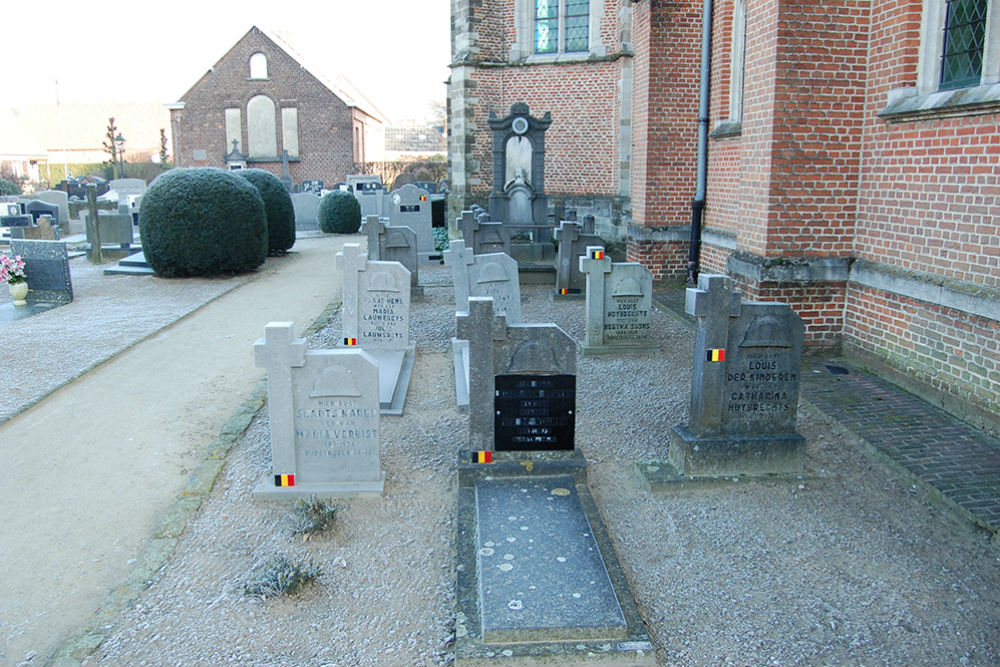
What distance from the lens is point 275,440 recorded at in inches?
211

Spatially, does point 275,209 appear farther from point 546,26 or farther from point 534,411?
point 534,411

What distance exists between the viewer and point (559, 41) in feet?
67.0

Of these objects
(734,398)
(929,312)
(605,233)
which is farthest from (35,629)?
(605,233)

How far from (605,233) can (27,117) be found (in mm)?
73130

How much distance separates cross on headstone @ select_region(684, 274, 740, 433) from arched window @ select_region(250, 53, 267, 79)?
40780 mm

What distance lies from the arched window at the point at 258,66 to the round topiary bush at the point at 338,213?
65.0ft

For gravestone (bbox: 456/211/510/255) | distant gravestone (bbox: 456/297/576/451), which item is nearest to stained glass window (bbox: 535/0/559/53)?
gravestone (bbox: 456/211/510/255)

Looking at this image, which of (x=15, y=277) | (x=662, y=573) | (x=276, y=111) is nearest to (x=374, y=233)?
(x=15, y=277)

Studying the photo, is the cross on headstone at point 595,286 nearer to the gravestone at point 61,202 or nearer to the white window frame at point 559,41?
the white window frame at point 559,41

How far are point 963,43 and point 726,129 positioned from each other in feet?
14.1

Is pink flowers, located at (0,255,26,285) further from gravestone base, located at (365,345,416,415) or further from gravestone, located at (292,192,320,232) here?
gravestone, located at (292,192,320,232)

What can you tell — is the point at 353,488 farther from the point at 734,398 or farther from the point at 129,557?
the point at 734,398

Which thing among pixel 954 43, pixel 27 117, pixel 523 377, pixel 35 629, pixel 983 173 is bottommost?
pixel 35 629

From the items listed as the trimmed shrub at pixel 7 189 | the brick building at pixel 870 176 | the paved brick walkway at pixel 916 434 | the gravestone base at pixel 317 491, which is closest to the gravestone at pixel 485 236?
the brick building at pixel 870 176
